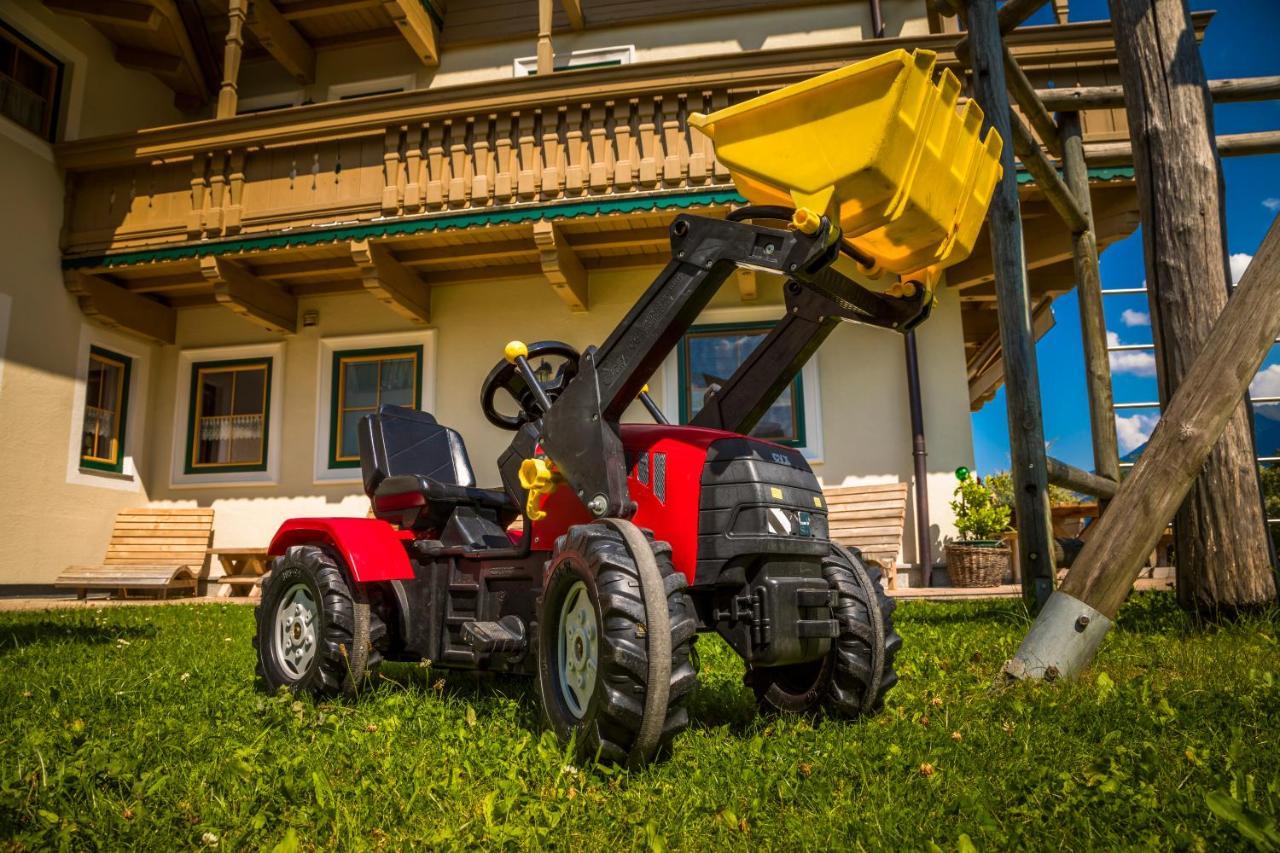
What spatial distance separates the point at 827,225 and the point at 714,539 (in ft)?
3.28

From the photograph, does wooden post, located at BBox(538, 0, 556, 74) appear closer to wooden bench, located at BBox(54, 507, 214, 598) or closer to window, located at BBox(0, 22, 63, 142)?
window, located at BBox(0, 22, 63, 142)

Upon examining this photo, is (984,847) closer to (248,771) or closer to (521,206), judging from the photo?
(248,771)

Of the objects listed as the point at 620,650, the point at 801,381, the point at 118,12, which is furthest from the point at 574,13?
the point at 620,650

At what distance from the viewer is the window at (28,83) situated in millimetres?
10469

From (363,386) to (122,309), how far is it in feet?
10.2

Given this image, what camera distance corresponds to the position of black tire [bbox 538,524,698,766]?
7.80 feet

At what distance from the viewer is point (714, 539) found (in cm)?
277

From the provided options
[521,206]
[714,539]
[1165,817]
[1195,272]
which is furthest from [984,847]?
[521,206]

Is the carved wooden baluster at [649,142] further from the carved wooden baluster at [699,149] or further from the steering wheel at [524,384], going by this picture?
the steering wheel at [524,384]

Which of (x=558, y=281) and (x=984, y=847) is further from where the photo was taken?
(x=558, y=281)

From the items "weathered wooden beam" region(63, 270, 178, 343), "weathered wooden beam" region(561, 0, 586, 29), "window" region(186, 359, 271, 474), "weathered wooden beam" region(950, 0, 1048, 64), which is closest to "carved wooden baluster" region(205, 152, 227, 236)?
"weathered wooden beam" region(63, 270, 178, 343)

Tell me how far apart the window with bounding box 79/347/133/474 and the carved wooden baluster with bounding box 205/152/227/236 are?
2.69m

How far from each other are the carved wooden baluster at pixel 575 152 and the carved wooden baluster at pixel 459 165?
1077 millimetres

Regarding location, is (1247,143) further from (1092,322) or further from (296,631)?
(296,631)
